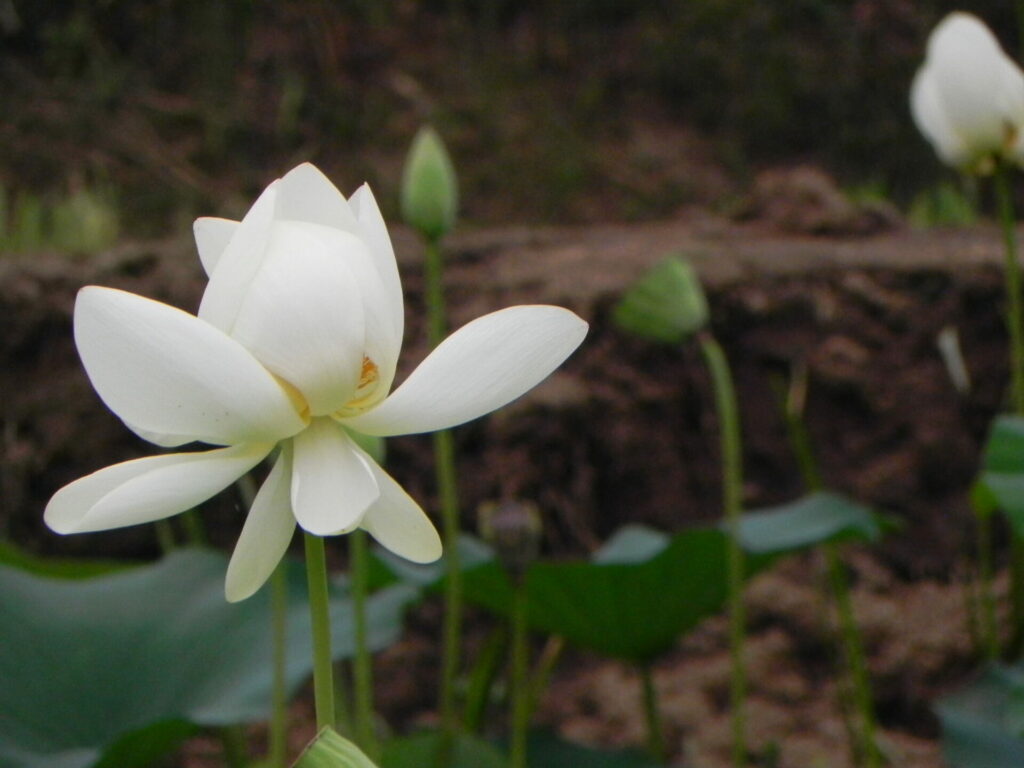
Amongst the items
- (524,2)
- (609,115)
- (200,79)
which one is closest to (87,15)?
(200,79)

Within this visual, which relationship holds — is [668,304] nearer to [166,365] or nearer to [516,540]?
[516,540]

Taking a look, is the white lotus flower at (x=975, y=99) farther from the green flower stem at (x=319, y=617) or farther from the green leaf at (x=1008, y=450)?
the green flower stem at (x=319, y=617)

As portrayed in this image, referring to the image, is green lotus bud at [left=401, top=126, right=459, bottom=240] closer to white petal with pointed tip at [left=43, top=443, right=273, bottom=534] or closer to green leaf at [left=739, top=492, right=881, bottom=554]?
green leaf at [left=739, top=492, right=881, bottom=554]

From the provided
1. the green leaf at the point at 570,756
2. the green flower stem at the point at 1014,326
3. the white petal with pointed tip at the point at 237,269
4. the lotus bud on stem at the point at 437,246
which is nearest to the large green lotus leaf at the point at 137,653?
the lotus bud on stem at the point at 437,246

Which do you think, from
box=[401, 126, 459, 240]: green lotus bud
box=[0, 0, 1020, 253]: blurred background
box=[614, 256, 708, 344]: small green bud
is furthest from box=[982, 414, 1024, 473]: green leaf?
box=[0, 0, 1020, 253]: blurred background

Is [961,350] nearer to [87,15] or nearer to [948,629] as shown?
[948,629]

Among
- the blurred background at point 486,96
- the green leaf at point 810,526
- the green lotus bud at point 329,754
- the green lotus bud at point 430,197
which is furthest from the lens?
the blurred background at point 486,96
